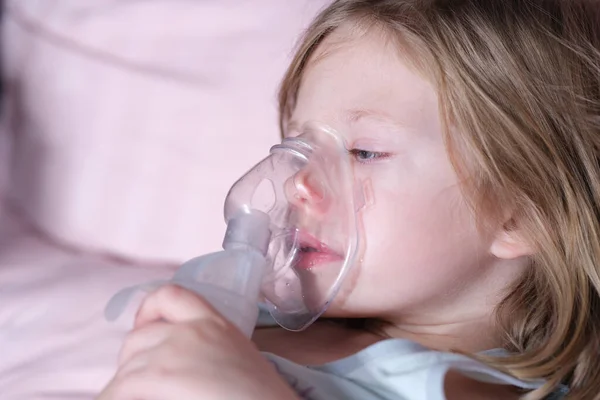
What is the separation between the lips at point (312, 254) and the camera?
3.37ft

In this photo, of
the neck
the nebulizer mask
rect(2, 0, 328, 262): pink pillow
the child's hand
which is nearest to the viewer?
the child's hand

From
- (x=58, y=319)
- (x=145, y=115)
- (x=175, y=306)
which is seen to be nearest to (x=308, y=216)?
(x=175, y=306)

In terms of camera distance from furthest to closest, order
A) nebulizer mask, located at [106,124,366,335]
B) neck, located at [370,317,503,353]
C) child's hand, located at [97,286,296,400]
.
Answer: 1. neck, located at [370,317,503,353]
2. nebulizer mask, located at [106,124,366,335]
3. child's hand, located at [97,286,296,400]

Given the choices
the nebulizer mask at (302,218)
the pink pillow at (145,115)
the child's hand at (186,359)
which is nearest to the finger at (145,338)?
the child's hand at (186,359)

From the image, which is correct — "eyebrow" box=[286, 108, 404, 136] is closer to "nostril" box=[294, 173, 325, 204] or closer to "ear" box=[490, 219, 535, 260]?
"nostril" box=[294, 173, 325, 204]

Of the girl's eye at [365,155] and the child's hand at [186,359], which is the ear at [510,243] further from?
the child's hand at [186,359]

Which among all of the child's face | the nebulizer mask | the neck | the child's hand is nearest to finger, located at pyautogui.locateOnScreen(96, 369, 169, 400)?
the child's hand

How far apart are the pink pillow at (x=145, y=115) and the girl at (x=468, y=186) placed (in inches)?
13.6

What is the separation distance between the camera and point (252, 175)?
1040 mm

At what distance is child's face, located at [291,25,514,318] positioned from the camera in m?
1.02

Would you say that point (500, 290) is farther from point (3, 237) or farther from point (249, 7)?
point (3, 237)

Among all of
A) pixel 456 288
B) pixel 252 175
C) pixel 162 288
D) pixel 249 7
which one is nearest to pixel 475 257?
pixel 456 288

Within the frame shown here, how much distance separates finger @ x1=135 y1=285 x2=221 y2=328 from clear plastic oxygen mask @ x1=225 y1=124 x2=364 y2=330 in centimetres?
17

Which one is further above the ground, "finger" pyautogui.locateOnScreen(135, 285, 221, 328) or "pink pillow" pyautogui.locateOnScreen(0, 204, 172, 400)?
"finger" pyautogui.locateOnScreen(135, 285, 221, 328)
